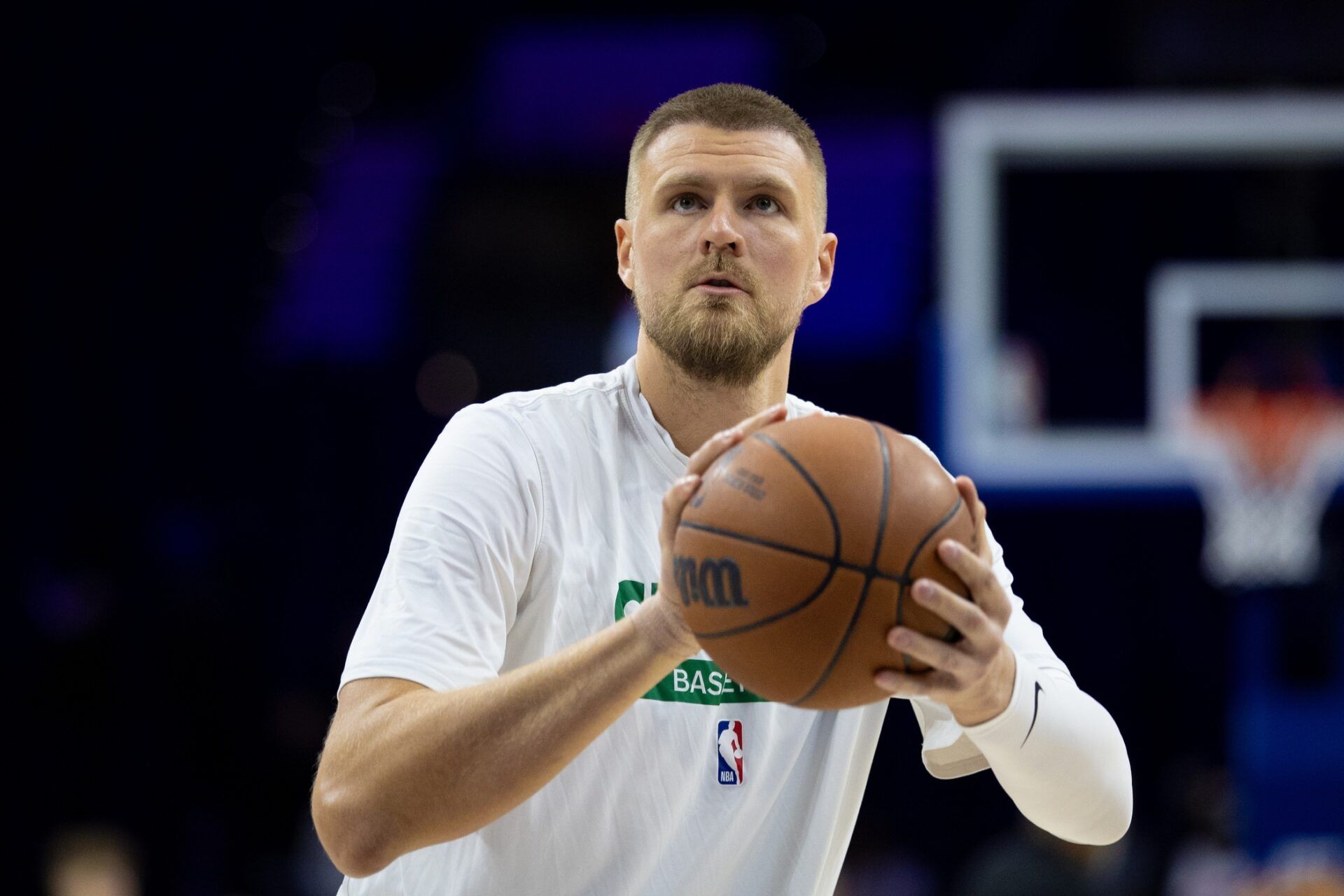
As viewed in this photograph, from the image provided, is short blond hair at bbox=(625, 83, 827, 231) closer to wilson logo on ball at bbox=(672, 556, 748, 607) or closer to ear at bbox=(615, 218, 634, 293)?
ear at bbox=(615, 218, 634, 293)

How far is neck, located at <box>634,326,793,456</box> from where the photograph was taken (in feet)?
9.55

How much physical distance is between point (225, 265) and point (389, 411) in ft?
5.77

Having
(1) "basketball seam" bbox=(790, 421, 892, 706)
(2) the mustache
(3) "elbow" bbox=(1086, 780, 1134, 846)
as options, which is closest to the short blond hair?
(2) the mustache

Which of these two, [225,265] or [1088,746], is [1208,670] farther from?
[1088,746]

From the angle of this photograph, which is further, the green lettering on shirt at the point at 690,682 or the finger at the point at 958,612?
the green lettering on shirt at the point at 690,682

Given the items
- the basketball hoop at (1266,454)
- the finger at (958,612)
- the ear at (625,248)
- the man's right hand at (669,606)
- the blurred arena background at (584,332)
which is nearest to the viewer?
the finger at (958,612)

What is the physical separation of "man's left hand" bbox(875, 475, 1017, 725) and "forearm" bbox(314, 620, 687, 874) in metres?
0.33

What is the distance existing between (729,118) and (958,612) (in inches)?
48.0

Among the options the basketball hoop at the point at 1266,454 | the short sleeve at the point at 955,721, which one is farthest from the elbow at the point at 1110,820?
the basketball hoop at the point at 1266,454

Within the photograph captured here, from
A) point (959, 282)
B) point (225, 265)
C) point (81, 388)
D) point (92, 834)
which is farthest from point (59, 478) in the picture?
point (959, 282)

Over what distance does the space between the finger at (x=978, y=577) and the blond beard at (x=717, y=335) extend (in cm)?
78

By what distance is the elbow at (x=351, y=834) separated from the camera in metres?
2.28

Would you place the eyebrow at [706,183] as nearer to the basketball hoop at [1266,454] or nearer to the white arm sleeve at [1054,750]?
the white arm sleeve at [1054,750]

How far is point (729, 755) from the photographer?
9.02ft
